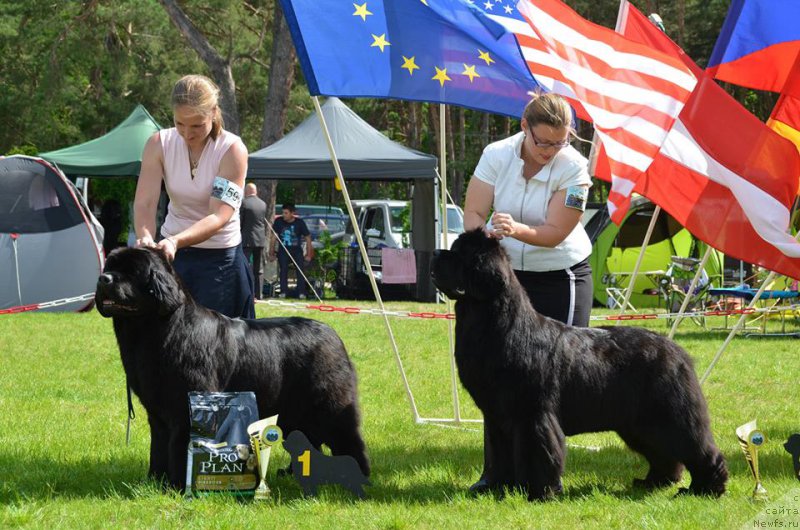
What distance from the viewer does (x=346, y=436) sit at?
473cm

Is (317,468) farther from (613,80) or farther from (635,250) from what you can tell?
(635,250)

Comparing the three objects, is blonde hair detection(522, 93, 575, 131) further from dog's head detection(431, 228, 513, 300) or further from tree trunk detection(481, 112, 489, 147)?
tree trunk detection(481, 112, 489, 147)

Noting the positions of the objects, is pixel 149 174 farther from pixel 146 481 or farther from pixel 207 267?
pixel 146 481

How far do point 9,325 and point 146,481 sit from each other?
28.2ft

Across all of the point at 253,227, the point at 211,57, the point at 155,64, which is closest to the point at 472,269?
the point at 253,227

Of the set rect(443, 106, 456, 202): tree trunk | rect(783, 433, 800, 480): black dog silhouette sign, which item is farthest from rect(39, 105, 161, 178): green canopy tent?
rect(443, 106, 456, 202): tree trunk

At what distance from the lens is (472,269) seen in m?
4.10

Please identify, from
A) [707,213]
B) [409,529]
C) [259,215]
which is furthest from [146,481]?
[259,215]

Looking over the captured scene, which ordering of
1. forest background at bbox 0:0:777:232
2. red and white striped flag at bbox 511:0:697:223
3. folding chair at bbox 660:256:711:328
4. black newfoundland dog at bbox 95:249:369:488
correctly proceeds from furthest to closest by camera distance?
forest background at bbox 0:0:777:232 < folding chair at bbox 660:256:711:328 < red and white striped flag at bbox 511:0:697:223 < black newfoundland dog at bbox 95:249:369:488

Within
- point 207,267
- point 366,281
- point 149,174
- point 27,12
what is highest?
point 27,12

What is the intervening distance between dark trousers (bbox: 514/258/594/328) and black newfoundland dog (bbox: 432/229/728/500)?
27cm

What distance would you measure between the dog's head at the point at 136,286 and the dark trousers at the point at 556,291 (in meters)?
1.73

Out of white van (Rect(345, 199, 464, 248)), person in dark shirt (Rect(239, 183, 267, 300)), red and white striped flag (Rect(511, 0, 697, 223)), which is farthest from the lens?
white van (Rect(345, 199, 464, 248))

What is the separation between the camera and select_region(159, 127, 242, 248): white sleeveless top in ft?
15.1
